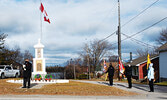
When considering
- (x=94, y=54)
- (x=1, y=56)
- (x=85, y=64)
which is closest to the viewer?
(x=1, y=56)

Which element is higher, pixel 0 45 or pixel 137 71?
pixel 0 45

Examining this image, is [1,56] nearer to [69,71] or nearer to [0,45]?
[0,45]

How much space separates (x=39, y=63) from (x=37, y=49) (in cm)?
157

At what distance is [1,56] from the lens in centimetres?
4353

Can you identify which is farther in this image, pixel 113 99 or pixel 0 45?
pixel 0 45

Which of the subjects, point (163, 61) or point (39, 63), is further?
point (163, 61)

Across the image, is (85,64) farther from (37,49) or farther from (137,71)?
(37,49)

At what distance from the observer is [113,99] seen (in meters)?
11.3

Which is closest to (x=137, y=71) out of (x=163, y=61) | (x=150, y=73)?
(x=163, y=61)

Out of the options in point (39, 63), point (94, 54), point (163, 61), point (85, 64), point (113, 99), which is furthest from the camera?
point (85, 64)

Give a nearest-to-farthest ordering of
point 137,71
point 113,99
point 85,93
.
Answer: point 113,99 < point 85,93 < point 137,71

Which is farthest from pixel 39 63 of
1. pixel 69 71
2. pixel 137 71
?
pixel 69 71

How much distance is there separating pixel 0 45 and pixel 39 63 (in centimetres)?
2284

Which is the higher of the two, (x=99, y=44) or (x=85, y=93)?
(x=99, y=44)
